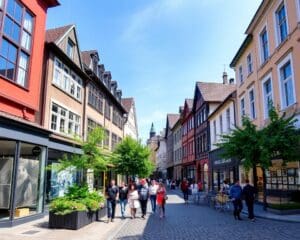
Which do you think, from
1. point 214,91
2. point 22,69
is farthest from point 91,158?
point 214,91

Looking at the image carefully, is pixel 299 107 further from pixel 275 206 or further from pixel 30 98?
pixel 30 98

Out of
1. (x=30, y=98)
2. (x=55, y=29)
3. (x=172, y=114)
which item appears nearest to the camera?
(x=30, y=98)

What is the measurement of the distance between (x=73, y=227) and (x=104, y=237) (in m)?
1.81

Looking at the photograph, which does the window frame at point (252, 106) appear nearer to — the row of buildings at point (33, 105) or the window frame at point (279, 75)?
the window frame at point (279, 75)

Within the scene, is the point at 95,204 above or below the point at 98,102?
below

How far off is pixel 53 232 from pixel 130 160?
1589 centimetres

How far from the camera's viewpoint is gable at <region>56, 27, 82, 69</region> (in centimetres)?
1983

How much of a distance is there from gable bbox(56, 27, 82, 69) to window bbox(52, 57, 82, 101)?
0.89 meters

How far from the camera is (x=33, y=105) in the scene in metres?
14.8

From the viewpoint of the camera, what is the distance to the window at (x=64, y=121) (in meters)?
19.1

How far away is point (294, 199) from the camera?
51.9 ft

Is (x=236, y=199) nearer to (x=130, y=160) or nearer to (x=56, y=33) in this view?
(x=130, y=160)

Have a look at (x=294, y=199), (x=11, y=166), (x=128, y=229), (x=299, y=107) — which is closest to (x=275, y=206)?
(x=294, y=199)

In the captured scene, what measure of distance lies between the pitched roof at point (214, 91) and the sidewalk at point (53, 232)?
1002 inches
